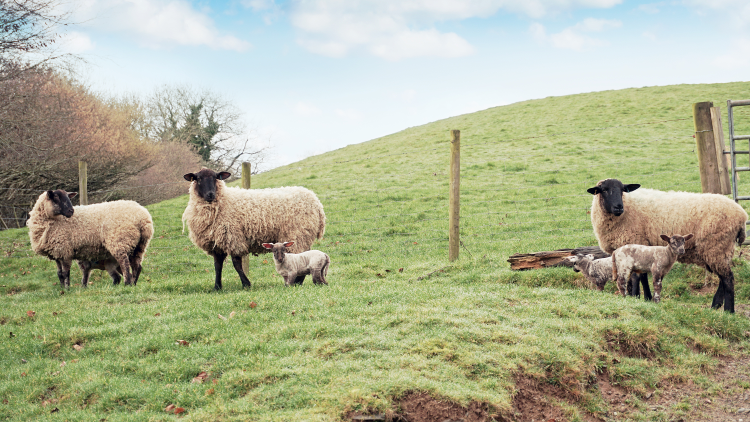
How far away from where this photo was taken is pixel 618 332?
751 cm

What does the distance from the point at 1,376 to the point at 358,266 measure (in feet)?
26.3

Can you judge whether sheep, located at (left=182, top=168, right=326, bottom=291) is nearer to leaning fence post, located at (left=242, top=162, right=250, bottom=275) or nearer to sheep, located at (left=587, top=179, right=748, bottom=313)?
leaning fence post, located at (left=242, top=162, right=250, bottom=275)

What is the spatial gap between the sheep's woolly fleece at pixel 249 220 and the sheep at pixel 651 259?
648 cm

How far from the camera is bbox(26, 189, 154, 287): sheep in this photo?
12258 millimetres

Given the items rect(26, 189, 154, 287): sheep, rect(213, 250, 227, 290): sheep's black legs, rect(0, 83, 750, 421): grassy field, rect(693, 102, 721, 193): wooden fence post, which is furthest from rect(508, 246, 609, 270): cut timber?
rect(26, 189, 154, 287): sheep

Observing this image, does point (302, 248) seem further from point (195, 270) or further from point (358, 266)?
point (195, 270)

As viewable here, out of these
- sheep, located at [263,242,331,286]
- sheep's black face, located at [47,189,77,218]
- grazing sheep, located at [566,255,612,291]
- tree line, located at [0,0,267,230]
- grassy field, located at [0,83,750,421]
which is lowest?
grassy field, located at [0,83,750,421]

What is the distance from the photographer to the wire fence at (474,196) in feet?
51.9

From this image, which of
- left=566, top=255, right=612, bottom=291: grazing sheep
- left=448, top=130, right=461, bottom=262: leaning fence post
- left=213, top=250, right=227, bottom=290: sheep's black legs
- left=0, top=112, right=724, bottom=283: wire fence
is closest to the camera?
left=566, top=255, right=612, bottom=291: grazing sheep

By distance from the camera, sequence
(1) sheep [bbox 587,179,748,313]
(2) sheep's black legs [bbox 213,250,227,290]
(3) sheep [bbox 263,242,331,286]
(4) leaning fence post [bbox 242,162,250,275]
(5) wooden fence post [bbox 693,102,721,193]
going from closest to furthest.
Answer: (1) sheep [bbox 587,179,748,313]
(3) sheep [bbox 263,242,331,286]
(5) wooden fence post [bbox 693,102,721,193]
(2) sheep's black legs [bbox 213,250,227,290]
(4) leaning fence post [bbox 242,162,250,275]

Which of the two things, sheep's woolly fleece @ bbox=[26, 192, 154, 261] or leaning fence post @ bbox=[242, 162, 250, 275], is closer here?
sheep's woolly fleece @ bbox=[26, 192, 154, 261]

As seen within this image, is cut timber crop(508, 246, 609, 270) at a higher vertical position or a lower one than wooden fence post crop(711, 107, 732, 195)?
lower

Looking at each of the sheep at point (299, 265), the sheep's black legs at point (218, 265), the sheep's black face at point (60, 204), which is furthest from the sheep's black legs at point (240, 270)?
the sheep's black face at point (60, 204)

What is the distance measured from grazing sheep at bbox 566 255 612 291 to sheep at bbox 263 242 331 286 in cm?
508
